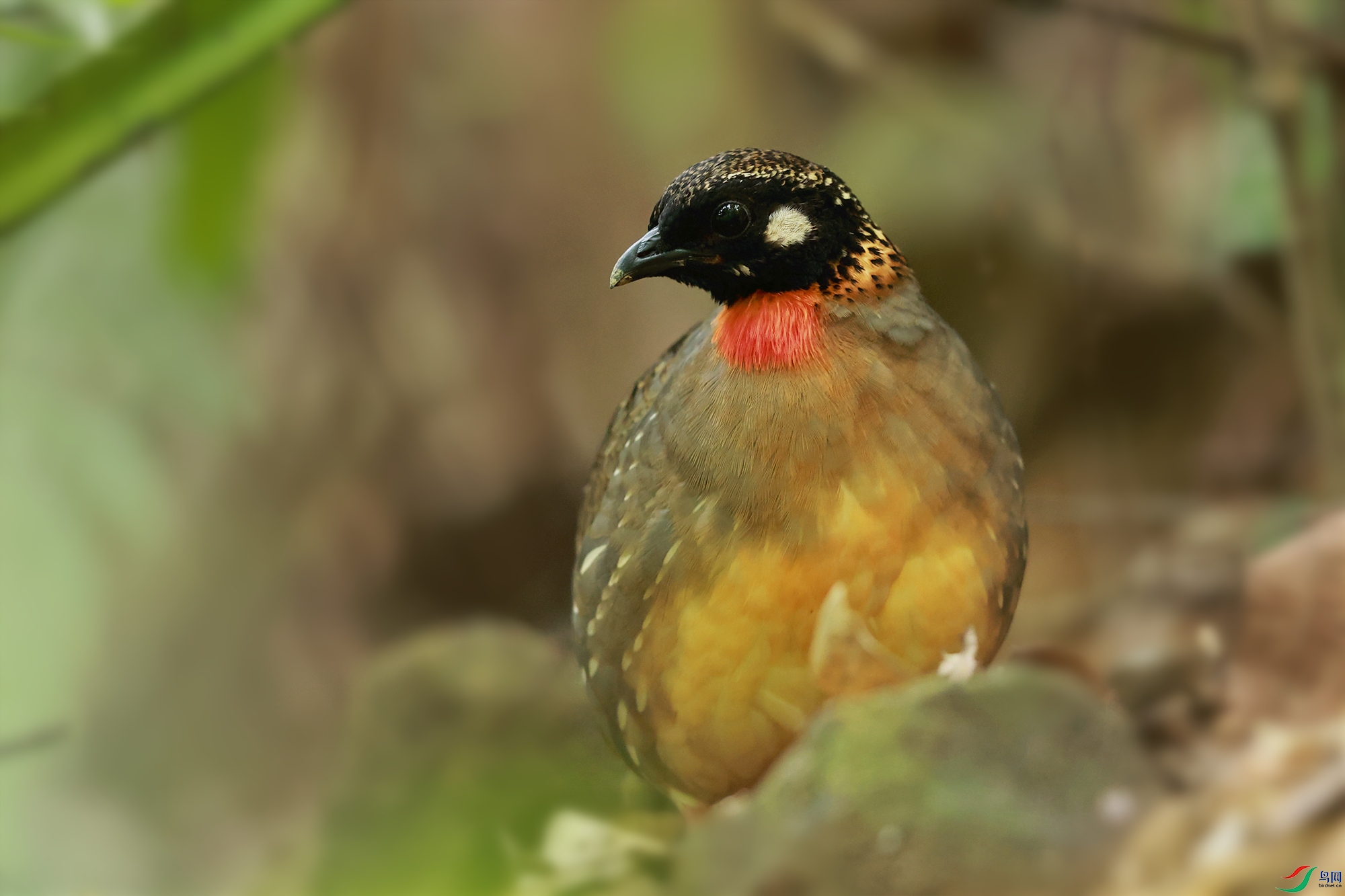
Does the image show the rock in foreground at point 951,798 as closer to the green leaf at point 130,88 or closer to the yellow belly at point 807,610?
the yellow belly at point 807,610

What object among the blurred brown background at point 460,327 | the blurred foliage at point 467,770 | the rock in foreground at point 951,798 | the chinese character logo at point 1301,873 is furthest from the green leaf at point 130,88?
the chinese character logo at point 1301,873

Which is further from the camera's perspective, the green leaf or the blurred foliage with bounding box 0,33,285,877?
the blurred foliage with bounding box 0,33,285,877

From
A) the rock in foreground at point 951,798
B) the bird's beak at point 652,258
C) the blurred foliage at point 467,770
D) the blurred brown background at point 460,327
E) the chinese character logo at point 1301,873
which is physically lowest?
the chinese character logo at point 1301,873

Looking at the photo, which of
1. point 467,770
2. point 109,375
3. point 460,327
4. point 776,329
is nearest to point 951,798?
point 776,329

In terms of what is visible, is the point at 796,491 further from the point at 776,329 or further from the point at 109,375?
the point at 109,375

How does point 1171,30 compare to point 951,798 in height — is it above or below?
above

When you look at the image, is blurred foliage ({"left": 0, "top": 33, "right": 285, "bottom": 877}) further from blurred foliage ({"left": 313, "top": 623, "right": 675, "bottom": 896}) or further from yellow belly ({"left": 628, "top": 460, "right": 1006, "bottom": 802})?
yellow belly ({"left": 628, "top": 460, "right": 1006, "bottom": 802})

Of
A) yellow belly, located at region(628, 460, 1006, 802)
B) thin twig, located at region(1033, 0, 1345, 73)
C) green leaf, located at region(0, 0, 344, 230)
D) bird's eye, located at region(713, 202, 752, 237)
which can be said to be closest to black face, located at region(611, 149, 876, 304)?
bird's eye, located at region(713, 202, 752, 237)
